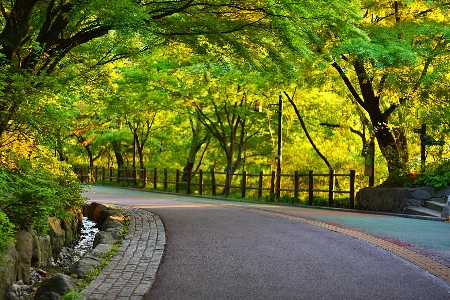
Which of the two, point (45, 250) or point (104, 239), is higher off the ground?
point (104, 239)

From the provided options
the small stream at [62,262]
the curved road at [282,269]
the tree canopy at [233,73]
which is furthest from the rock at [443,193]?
the small stream at [62,262]

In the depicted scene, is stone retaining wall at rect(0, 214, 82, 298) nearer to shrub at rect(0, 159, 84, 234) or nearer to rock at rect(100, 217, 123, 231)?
shrub at rect(0, 159, 84, 234)

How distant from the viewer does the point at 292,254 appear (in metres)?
8.66

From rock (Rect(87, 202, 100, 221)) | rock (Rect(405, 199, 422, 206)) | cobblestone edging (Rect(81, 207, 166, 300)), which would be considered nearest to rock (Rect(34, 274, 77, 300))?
cobblestone edging (Rect(81, 207, 166, 300))

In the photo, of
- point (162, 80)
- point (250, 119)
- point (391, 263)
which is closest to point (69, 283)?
point (391, 263)

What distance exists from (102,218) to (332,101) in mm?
19684

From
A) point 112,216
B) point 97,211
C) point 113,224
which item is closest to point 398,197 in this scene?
point 112,216

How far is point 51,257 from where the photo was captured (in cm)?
1074

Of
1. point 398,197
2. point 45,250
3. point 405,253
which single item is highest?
point 398,197

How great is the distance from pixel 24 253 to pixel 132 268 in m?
2.15

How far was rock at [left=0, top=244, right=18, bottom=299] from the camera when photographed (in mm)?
7011

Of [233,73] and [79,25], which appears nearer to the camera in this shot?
[79,25]

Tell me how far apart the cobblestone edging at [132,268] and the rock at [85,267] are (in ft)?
0.53

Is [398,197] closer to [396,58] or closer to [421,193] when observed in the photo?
[421,193]
